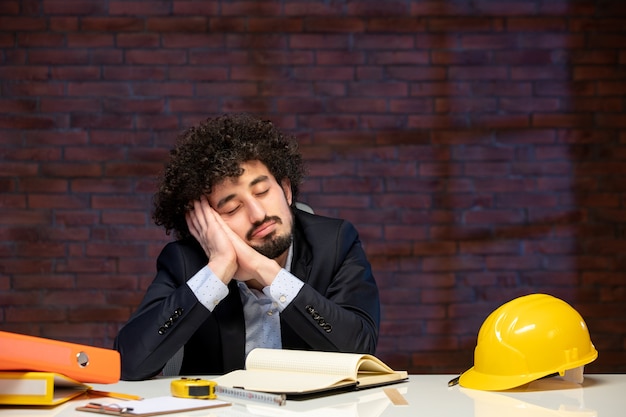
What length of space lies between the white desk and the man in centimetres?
38

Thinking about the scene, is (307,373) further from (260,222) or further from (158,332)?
(260,222)

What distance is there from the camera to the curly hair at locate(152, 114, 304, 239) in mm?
2436

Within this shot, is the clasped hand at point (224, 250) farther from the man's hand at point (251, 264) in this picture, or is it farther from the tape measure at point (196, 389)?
the tape measure at point (196, 389)

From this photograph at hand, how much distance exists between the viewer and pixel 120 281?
3992mm

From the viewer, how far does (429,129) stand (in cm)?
405

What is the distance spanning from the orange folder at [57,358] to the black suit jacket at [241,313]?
439mm

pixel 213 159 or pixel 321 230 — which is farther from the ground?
pixel 213 159

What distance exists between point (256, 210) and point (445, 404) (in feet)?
3.06

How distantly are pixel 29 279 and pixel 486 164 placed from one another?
89.4 inches

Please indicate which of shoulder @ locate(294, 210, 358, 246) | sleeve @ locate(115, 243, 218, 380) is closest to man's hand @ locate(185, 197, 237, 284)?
sleeve @ locate(115, 243, 218, 380)

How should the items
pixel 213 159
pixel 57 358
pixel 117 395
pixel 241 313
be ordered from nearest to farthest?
pixel 57 358, pixel 117 395, pixel 241 313, pixel 213 159

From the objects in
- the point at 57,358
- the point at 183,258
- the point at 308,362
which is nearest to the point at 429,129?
the point at 183,258

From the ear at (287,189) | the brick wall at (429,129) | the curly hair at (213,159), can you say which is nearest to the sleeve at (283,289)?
the curly hair at (213,159)

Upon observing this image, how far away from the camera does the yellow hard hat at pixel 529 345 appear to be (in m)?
1.64
